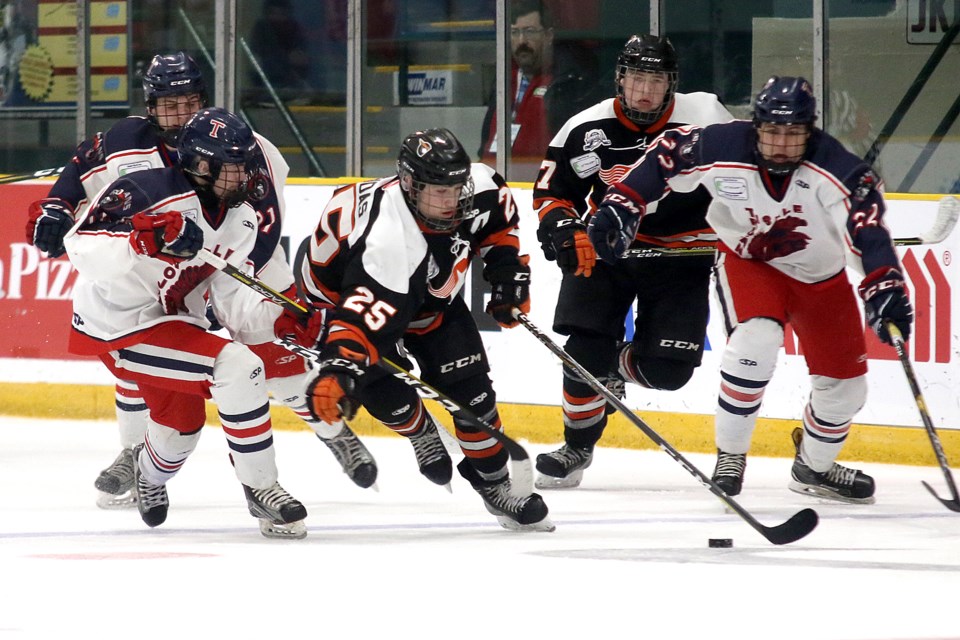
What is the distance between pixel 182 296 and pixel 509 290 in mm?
808

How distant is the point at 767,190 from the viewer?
12.4 feet

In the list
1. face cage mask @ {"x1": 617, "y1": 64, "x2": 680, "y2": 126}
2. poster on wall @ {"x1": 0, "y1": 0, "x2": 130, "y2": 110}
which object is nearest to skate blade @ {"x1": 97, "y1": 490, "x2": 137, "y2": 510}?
face cage mask @ {"x1": 617, "y1": 64, "x2": 680, "y2": 126}

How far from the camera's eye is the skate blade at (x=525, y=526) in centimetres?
358

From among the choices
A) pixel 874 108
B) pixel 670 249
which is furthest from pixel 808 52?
pixel 670 249

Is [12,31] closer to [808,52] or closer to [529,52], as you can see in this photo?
[529,52]

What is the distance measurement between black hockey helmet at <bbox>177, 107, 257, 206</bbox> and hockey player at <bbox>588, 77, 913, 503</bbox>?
3.11 feet

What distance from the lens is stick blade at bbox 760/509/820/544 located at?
3.16 metres

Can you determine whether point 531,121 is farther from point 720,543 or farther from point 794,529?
point 794,529

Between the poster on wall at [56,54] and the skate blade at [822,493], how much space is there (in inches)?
155

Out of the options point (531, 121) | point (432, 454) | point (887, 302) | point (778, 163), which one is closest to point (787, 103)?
point (778, 163)

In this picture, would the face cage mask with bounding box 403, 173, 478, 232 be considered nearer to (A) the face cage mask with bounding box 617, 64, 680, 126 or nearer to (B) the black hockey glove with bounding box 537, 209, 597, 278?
(B) the black hockey glove with bounding box 537, 209, 597, 278

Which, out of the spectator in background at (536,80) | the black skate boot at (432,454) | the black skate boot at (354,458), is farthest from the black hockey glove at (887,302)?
the spectator in background at (536,80)

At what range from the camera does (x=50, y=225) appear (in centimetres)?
399

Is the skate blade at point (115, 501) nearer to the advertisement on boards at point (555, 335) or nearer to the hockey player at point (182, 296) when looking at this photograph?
the hockey player at point (182, 296)
